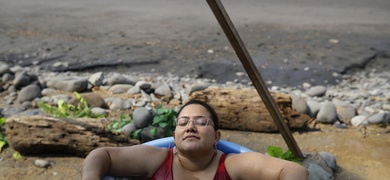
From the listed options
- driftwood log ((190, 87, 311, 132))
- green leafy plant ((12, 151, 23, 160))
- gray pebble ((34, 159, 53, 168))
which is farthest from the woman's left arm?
green leafy plant ((12, 151, 23, 160))

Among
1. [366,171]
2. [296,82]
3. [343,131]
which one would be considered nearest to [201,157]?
[366,171]

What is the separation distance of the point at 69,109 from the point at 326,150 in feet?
8.98

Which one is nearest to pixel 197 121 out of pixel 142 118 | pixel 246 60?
pixel 246 60

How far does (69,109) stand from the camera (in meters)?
5.25

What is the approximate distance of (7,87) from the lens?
6.08 m

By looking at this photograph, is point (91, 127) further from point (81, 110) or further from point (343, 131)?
point (343, 131)

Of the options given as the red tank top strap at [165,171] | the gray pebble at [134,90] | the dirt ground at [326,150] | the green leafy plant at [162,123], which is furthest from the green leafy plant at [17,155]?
the gray pebble at [134,90]

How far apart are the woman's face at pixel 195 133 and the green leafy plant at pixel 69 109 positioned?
6.97 ft

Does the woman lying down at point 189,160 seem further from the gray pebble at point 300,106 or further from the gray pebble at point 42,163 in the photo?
the gray pebble at point 300,106

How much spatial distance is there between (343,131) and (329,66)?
215cm

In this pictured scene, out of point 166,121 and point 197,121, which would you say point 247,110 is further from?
point 197,121

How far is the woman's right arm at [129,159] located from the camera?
3090 mm

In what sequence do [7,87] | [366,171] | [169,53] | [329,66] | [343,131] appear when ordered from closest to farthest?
[366,171]
[343,131]
[7,87]
[329,66]
[169,53]

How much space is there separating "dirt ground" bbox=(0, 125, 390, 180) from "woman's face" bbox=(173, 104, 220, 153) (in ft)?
4.58
